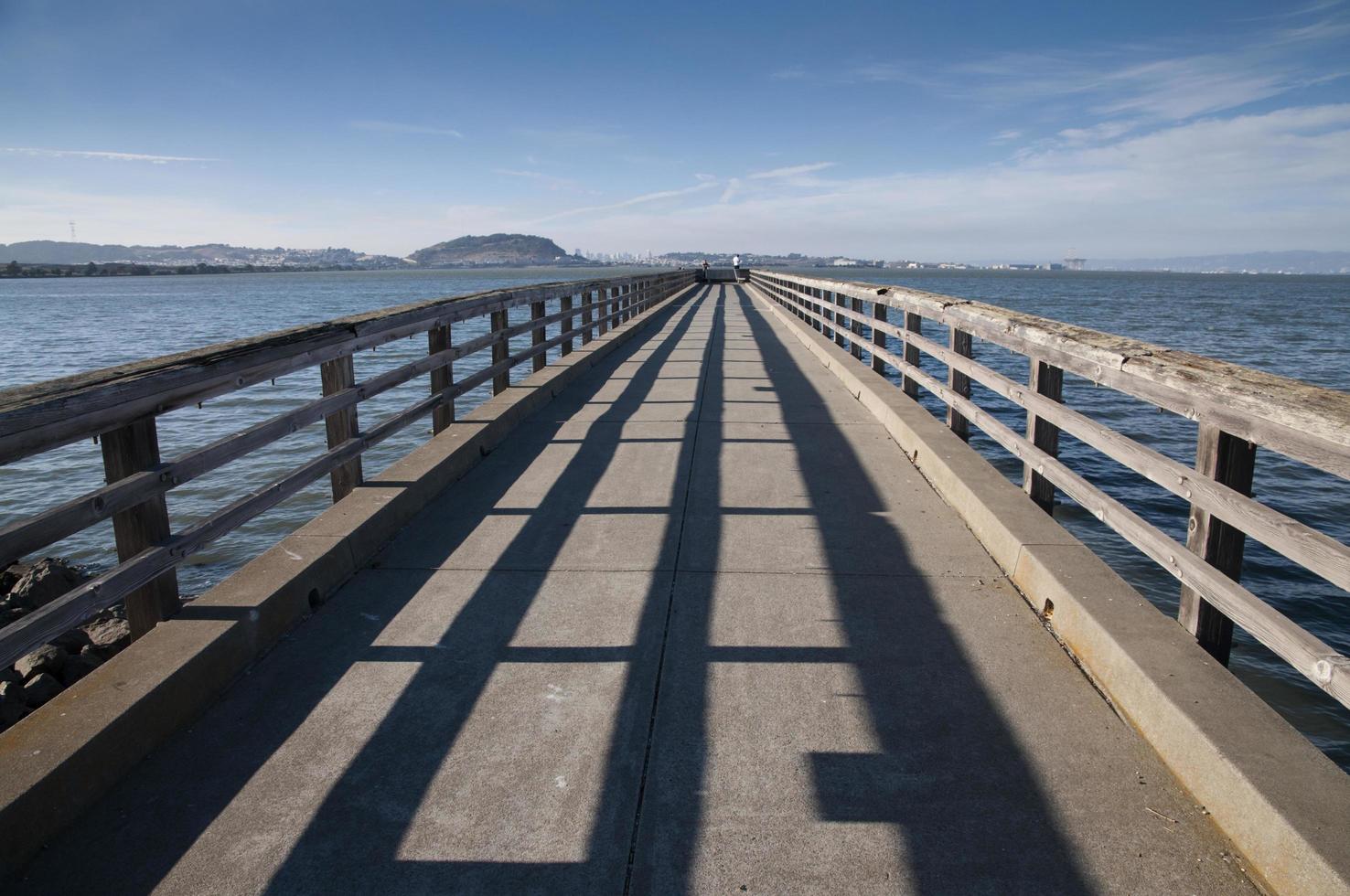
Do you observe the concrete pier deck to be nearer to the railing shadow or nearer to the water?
the railing shadow

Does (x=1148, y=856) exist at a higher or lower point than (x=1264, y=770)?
lower

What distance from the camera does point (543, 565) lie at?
495 centimetres

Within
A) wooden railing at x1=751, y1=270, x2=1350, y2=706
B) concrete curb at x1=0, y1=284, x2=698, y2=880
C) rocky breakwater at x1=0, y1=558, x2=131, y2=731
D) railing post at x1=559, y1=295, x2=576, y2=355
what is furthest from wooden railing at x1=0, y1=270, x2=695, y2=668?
railing post at x1=559, y1=295, x2=576, y2=355

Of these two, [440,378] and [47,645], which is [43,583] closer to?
[47,645]

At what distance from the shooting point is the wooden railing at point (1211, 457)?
2602 mm

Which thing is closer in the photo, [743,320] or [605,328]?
[605,328]

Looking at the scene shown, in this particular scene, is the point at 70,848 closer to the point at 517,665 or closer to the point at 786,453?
the point at 517,665

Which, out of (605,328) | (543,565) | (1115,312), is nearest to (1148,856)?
(543,565)

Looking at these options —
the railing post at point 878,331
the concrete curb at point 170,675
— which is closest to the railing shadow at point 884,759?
the concrete curb at point 170,675

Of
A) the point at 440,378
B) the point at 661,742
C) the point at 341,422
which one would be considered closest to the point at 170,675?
the point at 661,742

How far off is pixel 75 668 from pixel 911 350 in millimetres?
7602

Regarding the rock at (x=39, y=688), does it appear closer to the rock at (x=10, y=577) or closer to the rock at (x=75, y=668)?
the rock at (x=75, y=668)

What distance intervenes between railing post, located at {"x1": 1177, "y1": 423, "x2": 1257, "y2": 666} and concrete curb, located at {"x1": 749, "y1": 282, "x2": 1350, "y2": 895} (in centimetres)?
11

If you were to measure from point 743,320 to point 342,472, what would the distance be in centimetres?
1924
